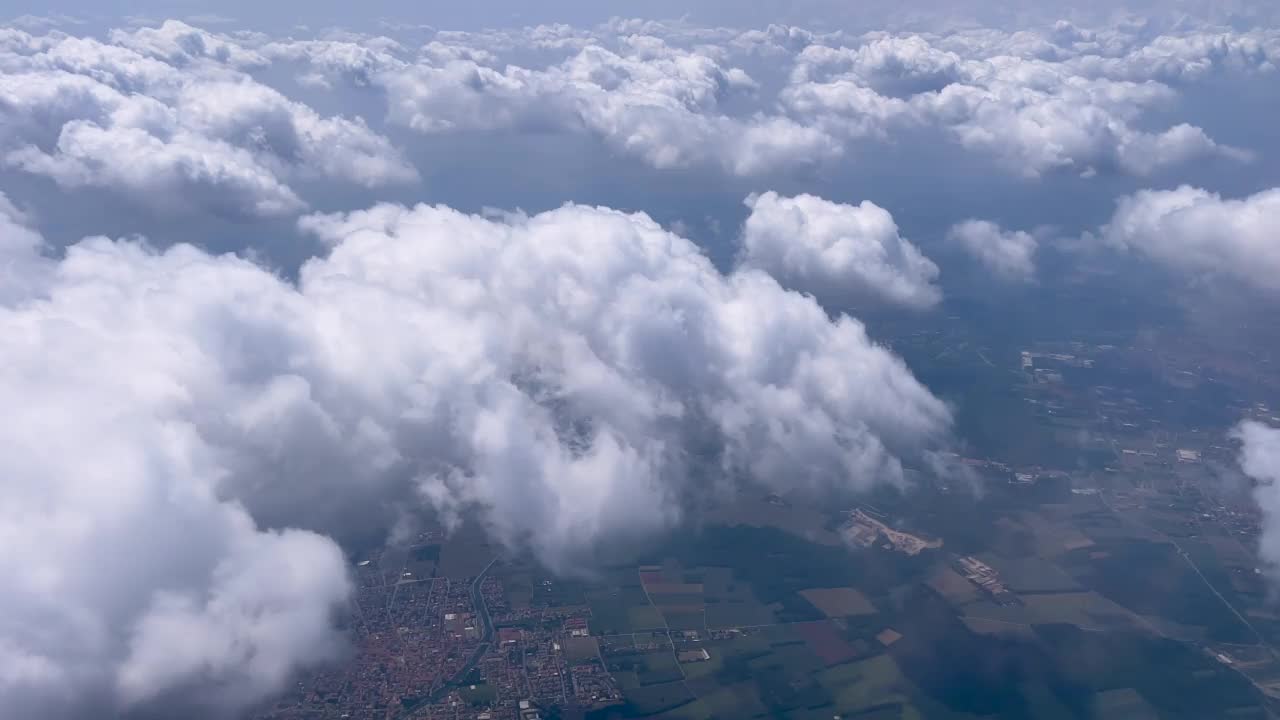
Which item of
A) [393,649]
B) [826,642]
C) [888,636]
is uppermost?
[393,649]

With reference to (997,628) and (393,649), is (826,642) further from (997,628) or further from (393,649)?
(393,649)

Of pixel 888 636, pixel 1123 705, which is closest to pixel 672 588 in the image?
pixel 888 636

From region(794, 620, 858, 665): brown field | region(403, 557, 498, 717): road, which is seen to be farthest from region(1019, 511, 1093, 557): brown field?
region(403, 557, 498, 717): road

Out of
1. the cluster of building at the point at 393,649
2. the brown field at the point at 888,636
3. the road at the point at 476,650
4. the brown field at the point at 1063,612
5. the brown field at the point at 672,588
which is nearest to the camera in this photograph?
the cluster of building at the point at 393,649

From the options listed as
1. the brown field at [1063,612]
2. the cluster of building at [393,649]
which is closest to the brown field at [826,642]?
the brown field at [1063,612]

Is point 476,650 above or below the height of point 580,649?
above

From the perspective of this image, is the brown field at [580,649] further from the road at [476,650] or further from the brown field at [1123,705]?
the brown field at [1123,705]

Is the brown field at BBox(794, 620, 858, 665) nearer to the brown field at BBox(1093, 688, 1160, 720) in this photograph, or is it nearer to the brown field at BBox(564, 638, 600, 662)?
the brown field at BBox(564, 638, 600, 662)

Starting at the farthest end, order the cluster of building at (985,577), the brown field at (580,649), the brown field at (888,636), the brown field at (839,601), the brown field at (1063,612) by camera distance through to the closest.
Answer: the cluster of building at (985,577) → the brown field at (839,601) → the brown field at (1063,612) → the brown field at (888,636) → the brown field at (580,649)
